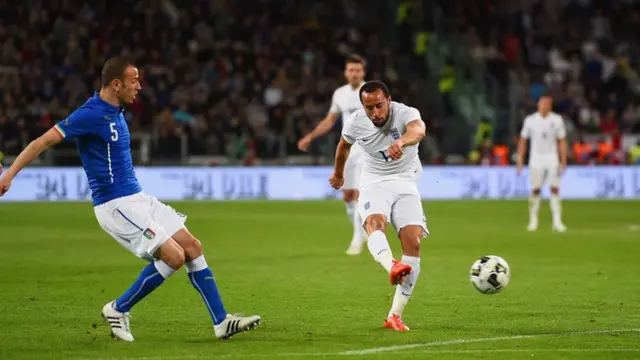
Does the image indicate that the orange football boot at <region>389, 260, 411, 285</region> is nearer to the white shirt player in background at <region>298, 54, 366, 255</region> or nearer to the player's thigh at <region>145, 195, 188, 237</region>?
the player's thigh at <region>145, 195, 188, 237</region>

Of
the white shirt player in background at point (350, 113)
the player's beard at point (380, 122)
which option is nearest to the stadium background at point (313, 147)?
the white shirt player in background at point (350, 113)

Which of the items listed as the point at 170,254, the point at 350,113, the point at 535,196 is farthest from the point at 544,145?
the point at 170,254

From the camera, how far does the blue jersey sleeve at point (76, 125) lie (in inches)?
327

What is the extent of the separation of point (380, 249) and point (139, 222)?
2022 millimetres

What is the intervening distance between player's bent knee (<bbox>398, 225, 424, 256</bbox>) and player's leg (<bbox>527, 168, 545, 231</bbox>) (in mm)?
11955

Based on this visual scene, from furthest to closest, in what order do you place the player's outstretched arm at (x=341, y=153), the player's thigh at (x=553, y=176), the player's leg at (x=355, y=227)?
the player's thigh at (x=553, y=176) < the player's leg at (x=355, y=227) < the player's outstretched arm at (x=341, y=153)

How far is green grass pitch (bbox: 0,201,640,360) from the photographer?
27.8 ft

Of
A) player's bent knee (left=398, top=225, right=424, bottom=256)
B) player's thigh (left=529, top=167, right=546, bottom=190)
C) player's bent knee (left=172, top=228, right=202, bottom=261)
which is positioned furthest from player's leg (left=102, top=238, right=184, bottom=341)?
player's thigh (left=529, top=167, right=546, bottom=190)

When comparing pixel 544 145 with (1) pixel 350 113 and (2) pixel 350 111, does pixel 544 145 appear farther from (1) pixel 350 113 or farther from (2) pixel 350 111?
(1) pixel 350 113

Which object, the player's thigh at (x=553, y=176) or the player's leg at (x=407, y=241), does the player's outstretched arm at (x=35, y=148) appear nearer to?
the player's leg at (x=407, y=241)

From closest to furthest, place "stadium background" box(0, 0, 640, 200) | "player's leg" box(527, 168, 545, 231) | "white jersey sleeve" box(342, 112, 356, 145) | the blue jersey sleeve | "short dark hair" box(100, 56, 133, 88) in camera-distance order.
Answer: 1. the blue jersey sleeve
2. "short dark hair" box(100, 56, 133, 88)
3. "white jersey sleeve" box(342, 112, 356, 145)
4. "player's leg" box(527, 168, 545, 231)
5. "stadium background" box(0, 0, 640, 200)

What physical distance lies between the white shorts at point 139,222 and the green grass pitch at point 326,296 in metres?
0.75

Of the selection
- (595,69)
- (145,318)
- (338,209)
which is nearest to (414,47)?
(595,69)

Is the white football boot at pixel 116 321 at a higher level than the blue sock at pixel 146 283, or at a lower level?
lower
